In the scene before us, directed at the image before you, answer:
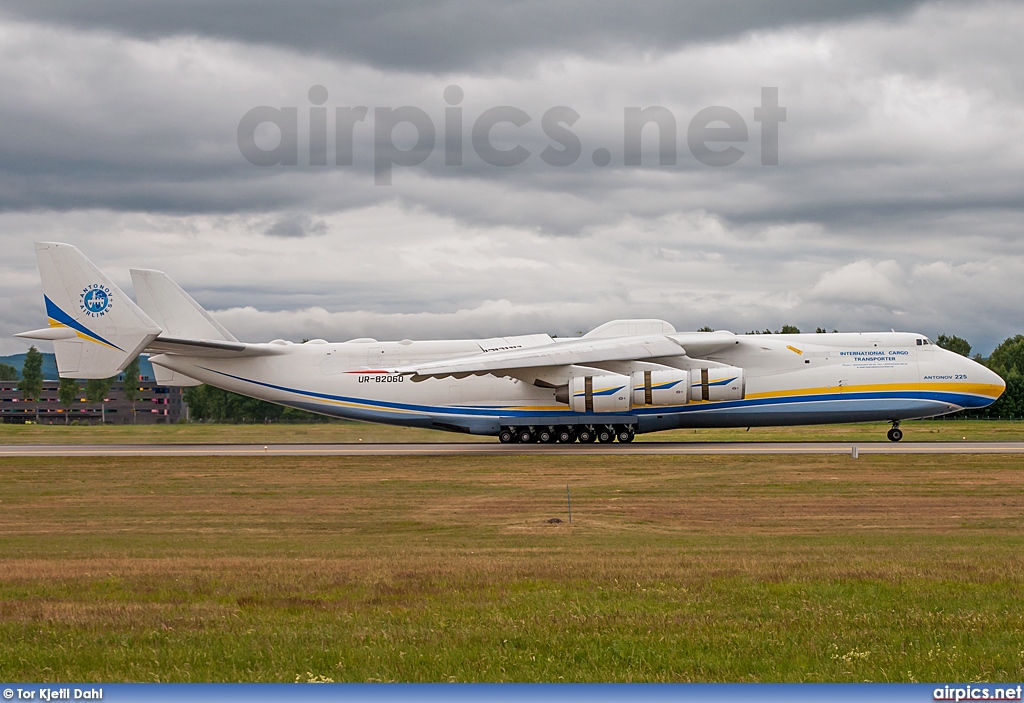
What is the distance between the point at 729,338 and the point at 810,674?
103 ft

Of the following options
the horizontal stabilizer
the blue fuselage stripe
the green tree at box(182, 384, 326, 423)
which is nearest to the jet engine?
the blue fuselage stripe

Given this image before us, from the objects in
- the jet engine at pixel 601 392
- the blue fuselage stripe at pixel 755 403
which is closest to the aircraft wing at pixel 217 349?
the blue fuselage stripe at pixel 755 403

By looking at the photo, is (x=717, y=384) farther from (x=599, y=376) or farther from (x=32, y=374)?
(x=32, y=374)

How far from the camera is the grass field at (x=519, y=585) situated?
22.8 ft

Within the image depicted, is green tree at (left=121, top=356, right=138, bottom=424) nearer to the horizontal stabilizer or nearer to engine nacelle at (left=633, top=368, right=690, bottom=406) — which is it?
the horizontal stabilizer

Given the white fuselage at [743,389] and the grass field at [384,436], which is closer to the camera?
the white fuselage at [743,389]

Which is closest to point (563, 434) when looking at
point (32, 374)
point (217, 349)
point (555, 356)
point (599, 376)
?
point (599, 376)

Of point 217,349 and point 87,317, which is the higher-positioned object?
Result: point 87,317

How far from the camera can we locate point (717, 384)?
35.9 m

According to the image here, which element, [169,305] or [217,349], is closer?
[217,349]

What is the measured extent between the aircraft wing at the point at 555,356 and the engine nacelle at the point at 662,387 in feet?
3.10

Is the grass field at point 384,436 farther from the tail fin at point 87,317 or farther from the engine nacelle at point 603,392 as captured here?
the tail fin at point 87,317

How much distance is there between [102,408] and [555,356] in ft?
395

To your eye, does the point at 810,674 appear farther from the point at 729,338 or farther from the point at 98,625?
→ the point at 729,338
